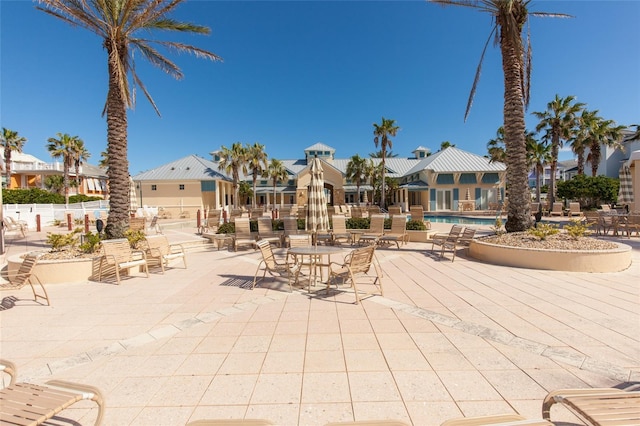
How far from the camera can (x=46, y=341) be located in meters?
3.99

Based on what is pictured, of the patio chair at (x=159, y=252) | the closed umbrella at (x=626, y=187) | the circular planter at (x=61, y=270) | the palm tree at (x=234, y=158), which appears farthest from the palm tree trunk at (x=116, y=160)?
the palm tree at (x=234, y=158)

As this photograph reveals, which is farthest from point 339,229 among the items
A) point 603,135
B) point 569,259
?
point 603,135

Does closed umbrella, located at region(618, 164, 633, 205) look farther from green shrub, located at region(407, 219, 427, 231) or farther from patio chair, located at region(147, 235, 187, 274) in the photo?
patio chair, located at region(147, 235, 187, 274)

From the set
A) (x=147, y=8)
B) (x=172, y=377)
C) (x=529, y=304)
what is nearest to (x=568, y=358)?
(x=529, y=304)

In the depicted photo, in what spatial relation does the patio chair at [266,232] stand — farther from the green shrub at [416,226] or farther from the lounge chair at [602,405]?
the lounge chair at [602,405]

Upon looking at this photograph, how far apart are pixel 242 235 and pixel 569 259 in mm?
9244

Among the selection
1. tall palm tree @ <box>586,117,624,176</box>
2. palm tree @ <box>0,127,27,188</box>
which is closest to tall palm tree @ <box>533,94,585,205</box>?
tall palm tree @ <box>586,117,624,176</box>

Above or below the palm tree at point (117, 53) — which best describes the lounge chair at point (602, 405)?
below

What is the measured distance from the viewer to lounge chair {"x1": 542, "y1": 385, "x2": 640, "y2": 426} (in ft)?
5.65

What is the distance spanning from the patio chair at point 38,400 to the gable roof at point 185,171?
31.5 metres

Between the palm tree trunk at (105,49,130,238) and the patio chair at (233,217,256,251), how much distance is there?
332cm

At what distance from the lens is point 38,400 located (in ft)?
6.50

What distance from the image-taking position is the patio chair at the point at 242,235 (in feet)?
36.1

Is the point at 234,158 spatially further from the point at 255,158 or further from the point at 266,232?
the point at 266,232
